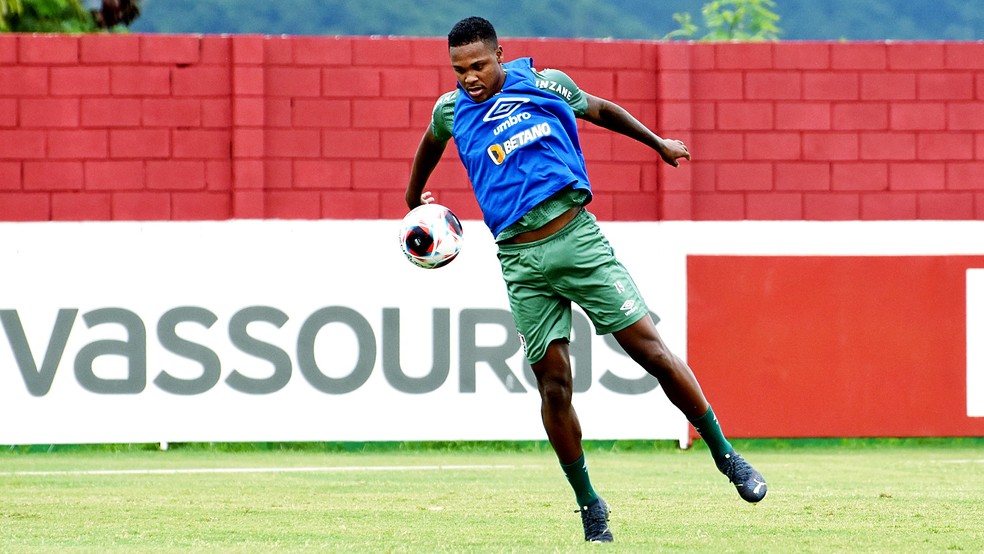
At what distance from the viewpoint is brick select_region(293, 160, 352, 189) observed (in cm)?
1220

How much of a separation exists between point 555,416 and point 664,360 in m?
0.47

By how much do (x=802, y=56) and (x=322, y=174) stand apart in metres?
3.82

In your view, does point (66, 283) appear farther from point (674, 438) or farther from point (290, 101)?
point (674, 438)

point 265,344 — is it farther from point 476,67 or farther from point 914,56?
point 476,67

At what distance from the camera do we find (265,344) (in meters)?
11.7

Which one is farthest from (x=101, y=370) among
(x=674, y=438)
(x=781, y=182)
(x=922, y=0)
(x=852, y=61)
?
(x=922, y=0)

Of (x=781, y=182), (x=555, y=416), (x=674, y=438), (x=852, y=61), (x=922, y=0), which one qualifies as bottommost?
(x=674, y=438)

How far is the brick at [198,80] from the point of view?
12062 millimetres

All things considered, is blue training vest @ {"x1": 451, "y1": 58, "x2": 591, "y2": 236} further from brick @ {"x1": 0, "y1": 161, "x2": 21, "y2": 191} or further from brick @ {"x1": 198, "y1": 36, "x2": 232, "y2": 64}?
brick @ {"x1": 0, "y1": 161, "x2": 21, "y2": 191}

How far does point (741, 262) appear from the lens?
1210 cm

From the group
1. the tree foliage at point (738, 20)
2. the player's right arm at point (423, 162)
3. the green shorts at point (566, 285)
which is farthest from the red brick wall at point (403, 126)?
the tree foliage at point (738, 20)

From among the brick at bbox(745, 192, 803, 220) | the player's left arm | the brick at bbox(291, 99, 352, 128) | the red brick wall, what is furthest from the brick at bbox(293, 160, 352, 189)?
the player's left arm

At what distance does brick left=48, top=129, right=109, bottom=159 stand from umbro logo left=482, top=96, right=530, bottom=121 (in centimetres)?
655

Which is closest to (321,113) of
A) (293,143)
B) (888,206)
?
(293,143)
